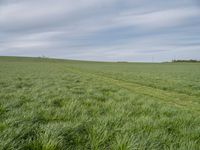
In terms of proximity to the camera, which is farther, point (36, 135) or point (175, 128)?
point (175, 128)

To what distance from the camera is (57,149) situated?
3512mm

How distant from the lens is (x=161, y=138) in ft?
13.6

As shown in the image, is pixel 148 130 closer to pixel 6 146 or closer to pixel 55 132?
pixel 55 132

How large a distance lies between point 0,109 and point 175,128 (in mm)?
4423

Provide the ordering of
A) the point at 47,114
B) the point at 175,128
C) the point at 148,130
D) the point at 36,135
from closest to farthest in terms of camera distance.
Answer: the point at 36,135
the point at 148,130
the point at 175,128
the point at 47,114

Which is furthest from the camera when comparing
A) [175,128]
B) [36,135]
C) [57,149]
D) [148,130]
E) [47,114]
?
[47,114]

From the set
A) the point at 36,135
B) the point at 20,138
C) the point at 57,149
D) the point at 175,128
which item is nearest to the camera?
the point at 57,149

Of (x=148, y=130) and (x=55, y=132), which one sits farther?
(x=148, y=130)

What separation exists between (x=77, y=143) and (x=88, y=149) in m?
0.31

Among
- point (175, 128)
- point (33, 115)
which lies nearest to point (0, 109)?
point (33, 115)

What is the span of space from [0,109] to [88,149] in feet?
10.9

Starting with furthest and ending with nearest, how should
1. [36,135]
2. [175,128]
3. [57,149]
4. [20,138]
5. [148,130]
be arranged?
[175,128], [148,130], [36,135], [20,138], [57,149]

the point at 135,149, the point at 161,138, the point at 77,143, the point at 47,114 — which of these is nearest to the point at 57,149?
the point at 77,143

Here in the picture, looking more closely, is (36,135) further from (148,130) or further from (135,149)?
(148,130)
